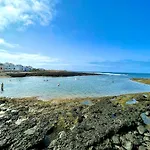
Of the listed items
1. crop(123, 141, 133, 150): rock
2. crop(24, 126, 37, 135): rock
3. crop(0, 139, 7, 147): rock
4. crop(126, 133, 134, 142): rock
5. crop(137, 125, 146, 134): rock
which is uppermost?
crop(137, 125, 146, 134): rock

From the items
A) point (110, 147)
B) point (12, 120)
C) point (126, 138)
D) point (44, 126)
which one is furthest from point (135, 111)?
point (12, 120)

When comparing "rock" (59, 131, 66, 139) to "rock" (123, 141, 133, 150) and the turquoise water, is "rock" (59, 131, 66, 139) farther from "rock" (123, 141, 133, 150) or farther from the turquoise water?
the turquoise water

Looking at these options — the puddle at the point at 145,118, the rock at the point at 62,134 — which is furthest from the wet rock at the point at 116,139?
the puddle at the point at 145,118

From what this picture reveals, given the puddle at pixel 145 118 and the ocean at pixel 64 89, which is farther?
the ocean at pixel 64 89

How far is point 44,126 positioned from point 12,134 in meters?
2.83

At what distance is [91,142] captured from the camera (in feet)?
42.0

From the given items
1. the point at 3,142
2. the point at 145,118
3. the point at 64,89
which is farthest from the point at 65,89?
the point at 3,142

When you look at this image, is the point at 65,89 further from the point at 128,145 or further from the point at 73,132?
the point at 128,145

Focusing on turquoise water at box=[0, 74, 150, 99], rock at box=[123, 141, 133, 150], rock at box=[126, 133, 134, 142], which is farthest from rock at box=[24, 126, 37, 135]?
turquoise water at box=[0, 74, 150, 99]

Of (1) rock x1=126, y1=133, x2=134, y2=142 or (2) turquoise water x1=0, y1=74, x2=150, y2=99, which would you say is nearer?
(1) rock x1=126, y1=133, x2=134, y2=142

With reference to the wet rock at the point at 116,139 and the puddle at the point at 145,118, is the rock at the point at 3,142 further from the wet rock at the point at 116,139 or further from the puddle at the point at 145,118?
the puddle at the point at 145,118

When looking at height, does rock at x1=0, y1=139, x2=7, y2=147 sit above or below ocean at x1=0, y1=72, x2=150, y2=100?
below

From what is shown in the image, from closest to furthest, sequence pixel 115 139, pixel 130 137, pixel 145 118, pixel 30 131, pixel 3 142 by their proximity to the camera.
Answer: pixel 3 142 → pixel 115 139 → pixel 130 137 → pixel 30 131 → pixel 145 118

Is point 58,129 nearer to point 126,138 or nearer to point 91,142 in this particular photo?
point 91,142
